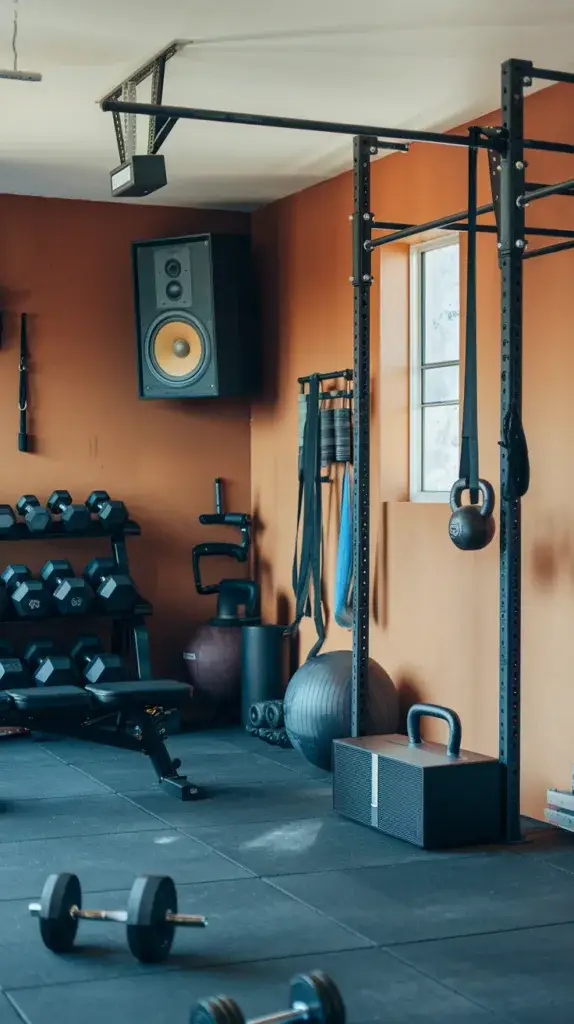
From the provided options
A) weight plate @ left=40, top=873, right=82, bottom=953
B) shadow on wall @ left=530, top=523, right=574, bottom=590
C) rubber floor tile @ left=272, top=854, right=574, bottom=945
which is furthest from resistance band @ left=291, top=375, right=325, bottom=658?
weight plate @ left=40, top=873, right=82, bottom=953

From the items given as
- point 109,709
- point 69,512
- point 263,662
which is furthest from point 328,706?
point 69,512

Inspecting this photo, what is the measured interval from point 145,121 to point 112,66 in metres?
0.77

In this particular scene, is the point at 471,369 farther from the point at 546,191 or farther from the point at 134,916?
the point at 134,916

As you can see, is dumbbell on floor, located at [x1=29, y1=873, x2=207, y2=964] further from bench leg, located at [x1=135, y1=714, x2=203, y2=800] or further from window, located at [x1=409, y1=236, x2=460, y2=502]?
window, located at [x1=409, y1=236, x2=460, y2=502]

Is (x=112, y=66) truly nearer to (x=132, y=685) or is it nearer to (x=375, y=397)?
(x=375, y=397)

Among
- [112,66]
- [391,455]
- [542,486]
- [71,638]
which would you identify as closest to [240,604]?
[71,638]

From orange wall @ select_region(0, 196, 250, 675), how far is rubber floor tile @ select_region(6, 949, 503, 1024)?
3657 millimetres

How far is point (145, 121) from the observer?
5.17m

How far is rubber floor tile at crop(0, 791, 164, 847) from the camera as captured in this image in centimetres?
428

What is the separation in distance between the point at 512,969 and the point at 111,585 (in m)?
3.50

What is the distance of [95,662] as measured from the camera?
19.7ft

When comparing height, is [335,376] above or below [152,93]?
below

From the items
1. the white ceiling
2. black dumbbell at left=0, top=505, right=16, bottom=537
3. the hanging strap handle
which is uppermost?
the white ceiling

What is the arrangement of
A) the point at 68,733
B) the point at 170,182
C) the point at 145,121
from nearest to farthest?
the point at 68,733 → the point at 145,121 → the point at 170,182
